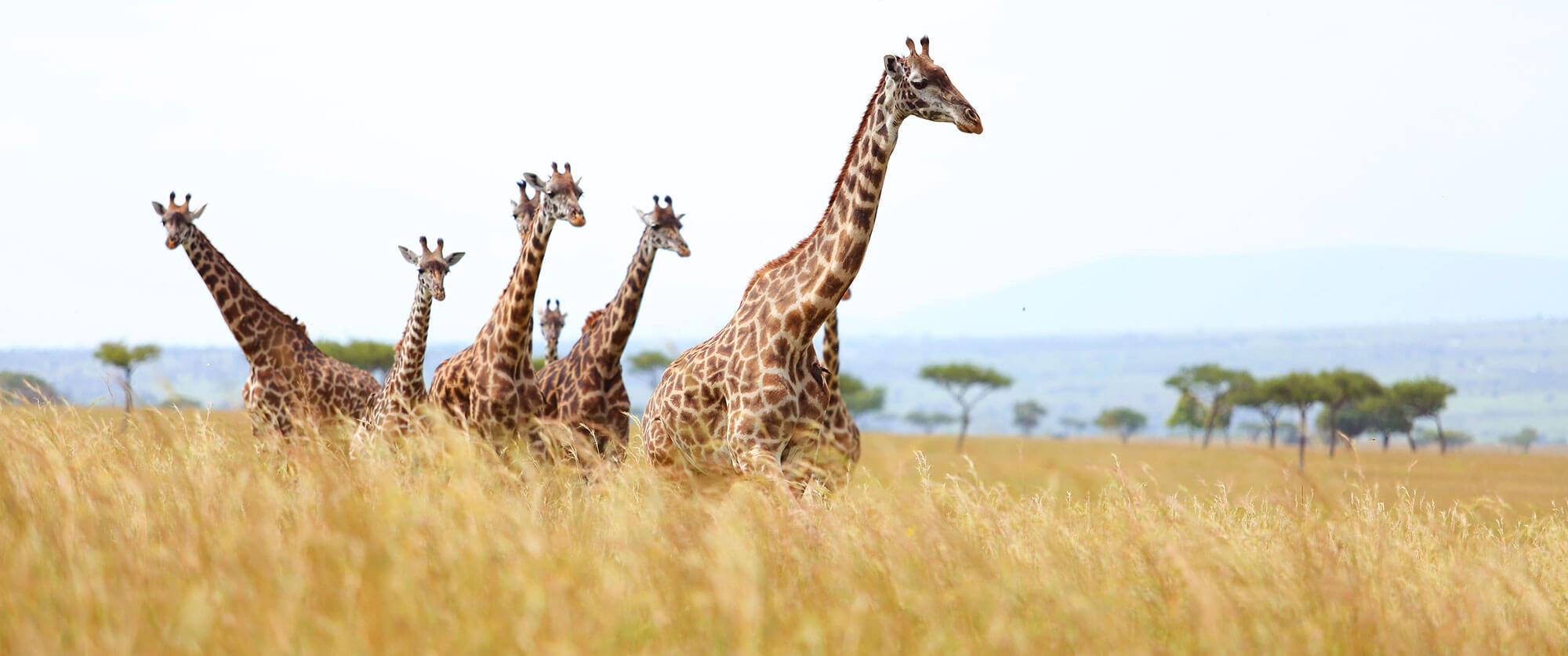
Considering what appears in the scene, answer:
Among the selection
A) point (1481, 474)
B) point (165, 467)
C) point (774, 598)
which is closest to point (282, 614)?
point (774, 598)

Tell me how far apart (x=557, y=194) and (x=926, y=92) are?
136 inches

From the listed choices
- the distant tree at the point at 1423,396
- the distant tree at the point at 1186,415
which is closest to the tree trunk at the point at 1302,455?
the distant tree at the point at 1423,396

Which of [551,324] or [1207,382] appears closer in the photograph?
[551,324]

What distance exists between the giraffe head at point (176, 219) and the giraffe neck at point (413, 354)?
261 cm

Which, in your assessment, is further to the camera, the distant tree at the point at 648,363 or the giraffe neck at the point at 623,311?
the distant tree at the point at 648,363

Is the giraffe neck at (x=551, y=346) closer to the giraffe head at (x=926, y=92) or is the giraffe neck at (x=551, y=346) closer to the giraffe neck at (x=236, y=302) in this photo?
the giraffe neck at (x=236, y=302)

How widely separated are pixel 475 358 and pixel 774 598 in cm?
529

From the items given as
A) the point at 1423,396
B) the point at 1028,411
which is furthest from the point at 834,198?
the point at 1028,411

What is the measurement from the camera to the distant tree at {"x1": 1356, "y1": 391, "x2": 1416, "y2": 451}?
79.6 m

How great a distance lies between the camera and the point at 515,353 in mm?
9391

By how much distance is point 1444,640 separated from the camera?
5266 millimetres

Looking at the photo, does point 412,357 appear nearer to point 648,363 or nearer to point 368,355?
point 368,355

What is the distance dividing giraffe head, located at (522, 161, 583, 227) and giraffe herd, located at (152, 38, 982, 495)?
0.01m

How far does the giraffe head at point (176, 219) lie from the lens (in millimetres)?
11633
